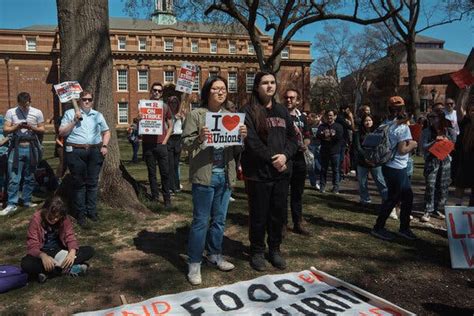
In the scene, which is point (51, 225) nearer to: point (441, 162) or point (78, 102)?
point (78, 102)

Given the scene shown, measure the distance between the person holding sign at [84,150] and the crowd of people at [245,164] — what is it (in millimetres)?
14

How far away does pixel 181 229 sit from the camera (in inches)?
241

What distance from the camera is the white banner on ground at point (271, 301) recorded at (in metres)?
3.63

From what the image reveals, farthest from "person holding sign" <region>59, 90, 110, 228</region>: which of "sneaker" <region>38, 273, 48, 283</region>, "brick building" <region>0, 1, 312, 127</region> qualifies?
"brick building" <region>0, 1, 312, 127</region>

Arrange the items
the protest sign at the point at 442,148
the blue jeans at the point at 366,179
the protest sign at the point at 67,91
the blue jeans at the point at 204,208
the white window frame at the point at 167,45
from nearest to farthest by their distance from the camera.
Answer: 1. the blue jeans at the point at 204,208
2. the protest sign at the point at 67,91
3. the protest sign at the point at 442,148
4. the blue jeans at the point at 366,179
5. the white window frame at the point at 167,45

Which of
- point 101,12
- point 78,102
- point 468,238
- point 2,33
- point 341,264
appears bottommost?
point 341,264

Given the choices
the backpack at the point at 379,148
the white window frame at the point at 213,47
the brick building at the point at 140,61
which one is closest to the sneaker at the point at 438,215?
the backpack at the point at 379,148

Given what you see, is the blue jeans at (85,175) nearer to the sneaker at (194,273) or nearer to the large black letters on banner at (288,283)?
the sneaker at (194,273)

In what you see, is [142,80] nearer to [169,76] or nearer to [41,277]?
[169,76]

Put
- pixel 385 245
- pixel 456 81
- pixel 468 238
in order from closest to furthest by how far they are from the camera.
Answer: pixel 468 238
pixel 385 245
pixel 456 81

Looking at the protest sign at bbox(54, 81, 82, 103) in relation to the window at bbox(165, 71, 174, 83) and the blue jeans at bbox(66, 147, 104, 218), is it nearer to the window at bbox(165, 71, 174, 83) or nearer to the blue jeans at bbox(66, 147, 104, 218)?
the blue jeans at bbox(66, 147, 104, 218)

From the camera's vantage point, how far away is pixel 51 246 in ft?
14.4

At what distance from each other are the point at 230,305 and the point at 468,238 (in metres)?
2.85

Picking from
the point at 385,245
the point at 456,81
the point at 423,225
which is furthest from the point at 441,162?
the point at 385,245
